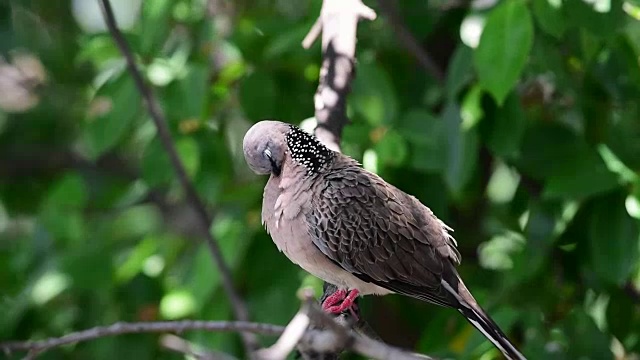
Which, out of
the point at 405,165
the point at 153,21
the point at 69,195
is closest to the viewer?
→ the point at 153,21

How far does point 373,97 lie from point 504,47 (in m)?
0.66

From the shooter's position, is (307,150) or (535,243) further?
(535,243)

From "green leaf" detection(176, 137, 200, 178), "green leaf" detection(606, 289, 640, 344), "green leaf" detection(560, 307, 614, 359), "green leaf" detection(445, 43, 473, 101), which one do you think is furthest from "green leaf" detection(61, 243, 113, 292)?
"green leaf" detection(606, 289, 640, 344)

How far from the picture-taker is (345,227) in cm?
314

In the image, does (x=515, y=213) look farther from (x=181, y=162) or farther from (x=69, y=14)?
(x=69, y=14)

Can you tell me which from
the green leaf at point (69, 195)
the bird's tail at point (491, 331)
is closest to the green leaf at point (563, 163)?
the bird's tail at point (491, 331)

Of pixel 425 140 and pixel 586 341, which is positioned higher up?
pixel 425 140

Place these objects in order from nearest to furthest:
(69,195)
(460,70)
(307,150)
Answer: (307,150) < (460,70) < (69,195)

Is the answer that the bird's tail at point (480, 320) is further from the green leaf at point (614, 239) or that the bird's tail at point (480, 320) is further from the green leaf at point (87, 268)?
the green leaf at point (87, 268)

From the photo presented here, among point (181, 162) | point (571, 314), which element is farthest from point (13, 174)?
point (571, 314)

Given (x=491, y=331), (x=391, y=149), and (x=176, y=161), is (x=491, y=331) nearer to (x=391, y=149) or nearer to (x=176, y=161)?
(x=391, y=149)

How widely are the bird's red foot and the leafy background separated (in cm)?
45

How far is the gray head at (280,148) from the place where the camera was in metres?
3.19

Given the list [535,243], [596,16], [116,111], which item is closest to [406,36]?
[596,16]
